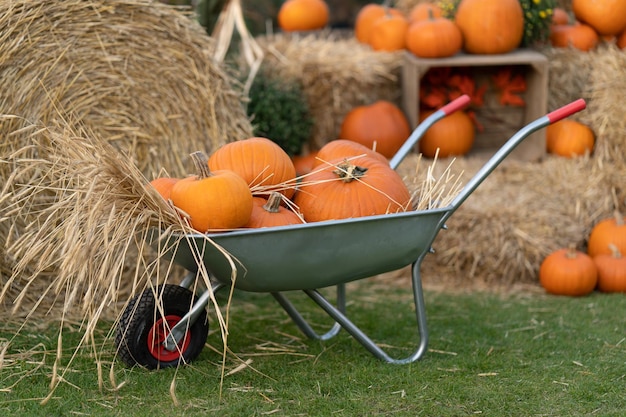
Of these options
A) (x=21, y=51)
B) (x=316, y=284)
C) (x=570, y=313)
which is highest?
(x=21, y=51)

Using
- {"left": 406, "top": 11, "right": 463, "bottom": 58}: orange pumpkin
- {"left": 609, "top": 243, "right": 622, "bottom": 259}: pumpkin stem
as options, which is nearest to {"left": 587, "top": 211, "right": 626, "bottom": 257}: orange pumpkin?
{"left": 609, "top": 243, "right": 622, "bottom": 259}: pumpkin stem

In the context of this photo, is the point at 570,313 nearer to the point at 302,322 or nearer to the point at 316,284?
the point at 302,322

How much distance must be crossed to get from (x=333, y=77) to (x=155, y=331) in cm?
264

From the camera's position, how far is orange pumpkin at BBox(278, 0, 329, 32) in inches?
245

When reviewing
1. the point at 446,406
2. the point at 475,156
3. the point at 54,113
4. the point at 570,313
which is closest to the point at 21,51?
the point at 54,113

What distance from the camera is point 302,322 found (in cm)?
325

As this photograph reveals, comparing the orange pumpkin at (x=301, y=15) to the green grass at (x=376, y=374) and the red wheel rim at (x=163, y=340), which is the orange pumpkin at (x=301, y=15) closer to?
the green grass at (x=376, y=374)

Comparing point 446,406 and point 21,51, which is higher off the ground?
point 21,51

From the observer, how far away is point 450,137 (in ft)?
16.4

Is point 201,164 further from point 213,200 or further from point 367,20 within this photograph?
point 367,20

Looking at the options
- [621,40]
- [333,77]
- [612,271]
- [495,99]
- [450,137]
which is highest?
[621,40]

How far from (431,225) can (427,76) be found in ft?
8.66

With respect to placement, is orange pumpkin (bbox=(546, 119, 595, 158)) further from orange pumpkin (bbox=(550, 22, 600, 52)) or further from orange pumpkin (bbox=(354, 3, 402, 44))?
orange pumpkin (bbox=(354, 3, 402, 44))

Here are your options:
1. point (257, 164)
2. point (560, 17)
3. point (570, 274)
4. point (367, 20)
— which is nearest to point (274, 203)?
point (257, 164)
